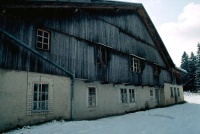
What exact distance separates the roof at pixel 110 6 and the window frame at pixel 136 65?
16.3 feet

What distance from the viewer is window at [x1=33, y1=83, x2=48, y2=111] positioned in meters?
9.32

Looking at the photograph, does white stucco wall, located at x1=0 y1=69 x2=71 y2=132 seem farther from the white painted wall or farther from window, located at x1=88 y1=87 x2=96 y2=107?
window, located at x1=88 y1=87 x2=96 y2=107

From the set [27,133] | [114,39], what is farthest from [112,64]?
[27,133]

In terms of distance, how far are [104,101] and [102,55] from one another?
11.6 ft

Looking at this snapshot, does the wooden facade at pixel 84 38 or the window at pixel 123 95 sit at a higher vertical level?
the wooden facade at pixel 84 38

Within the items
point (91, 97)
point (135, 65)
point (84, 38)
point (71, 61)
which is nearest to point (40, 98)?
point (71, 61)

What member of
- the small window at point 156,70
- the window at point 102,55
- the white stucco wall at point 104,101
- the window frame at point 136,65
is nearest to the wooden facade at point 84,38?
the window at point 102,55

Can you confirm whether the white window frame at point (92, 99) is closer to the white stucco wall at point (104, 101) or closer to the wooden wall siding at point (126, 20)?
the white stucco wall at point (104, 101)

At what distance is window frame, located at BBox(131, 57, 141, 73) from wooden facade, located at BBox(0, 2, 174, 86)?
16.0 inches

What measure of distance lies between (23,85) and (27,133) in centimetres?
242

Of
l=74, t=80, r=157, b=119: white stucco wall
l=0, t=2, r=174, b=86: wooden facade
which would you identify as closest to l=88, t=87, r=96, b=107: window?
l=74, t=80, r=157, b=119: white stucco wall

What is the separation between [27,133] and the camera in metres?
7.37

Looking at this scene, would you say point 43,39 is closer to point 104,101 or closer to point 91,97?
point 91,97

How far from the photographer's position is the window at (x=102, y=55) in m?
13.6
